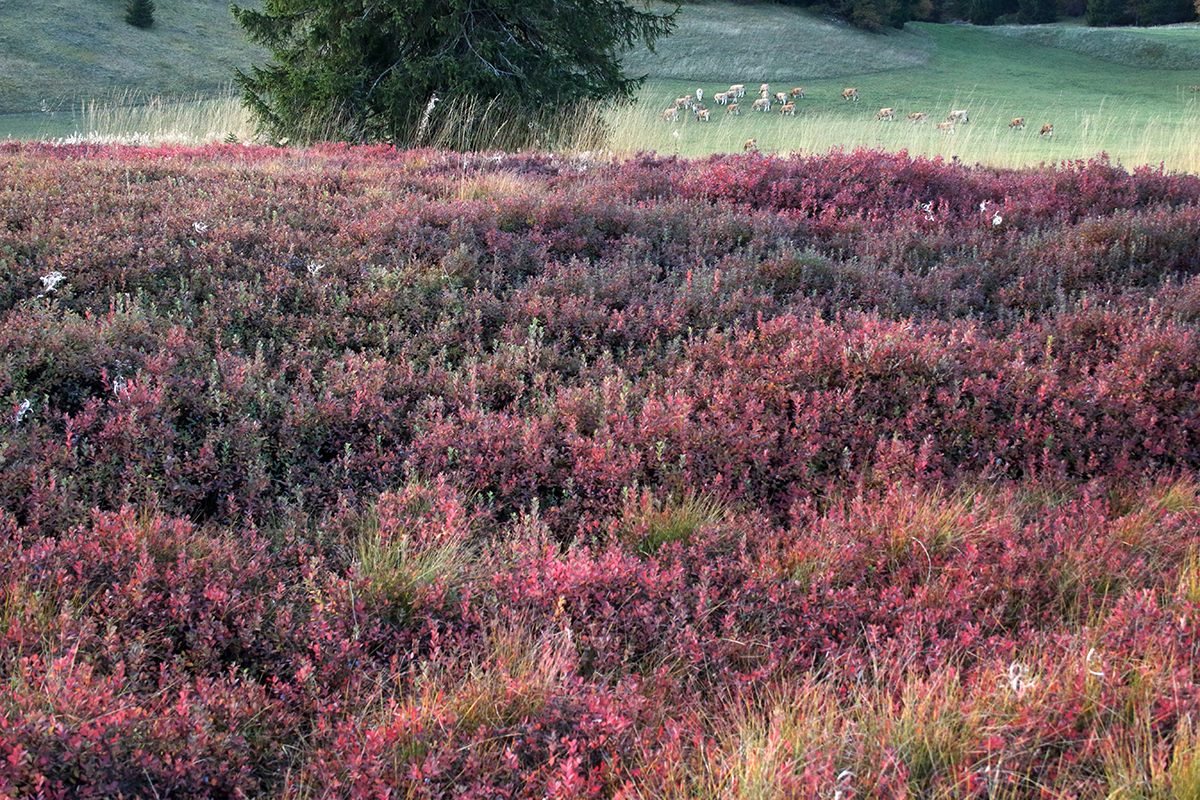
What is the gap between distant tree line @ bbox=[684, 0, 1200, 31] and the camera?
46.3 m

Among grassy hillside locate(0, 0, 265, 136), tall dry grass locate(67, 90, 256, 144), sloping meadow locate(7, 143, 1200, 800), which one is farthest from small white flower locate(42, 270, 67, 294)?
grassy hillside locate(0, 0, 265, 136)

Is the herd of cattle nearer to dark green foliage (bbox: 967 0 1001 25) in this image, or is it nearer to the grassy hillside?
the grassy hillside

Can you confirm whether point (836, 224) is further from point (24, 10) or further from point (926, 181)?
point (24, 10)

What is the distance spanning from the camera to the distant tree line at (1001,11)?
152ft

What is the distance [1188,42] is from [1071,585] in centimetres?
4973

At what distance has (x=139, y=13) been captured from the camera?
123ft

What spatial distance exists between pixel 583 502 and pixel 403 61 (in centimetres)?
1132

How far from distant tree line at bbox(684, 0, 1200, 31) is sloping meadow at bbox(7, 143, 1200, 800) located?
46.5 meters

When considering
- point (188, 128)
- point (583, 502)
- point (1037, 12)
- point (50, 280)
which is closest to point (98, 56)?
point (188, 128)

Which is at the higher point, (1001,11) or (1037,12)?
(1001,11)

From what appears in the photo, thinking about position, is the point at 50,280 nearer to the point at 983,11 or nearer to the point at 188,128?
the point at 188,128

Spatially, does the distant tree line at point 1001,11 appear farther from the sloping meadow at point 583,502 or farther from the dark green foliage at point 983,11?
the sloping meadow at point 583,502

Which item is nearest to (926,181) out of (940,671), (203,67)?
(940,671)

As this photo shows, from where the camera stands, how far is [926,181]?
875 cm
